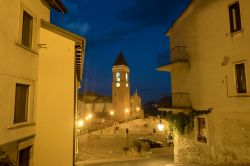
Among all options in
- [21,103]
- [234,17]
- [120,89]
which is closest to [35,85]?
[21,103]

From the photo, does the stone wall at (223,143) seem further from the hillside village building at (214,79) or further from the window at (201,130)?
the window at (201,130)

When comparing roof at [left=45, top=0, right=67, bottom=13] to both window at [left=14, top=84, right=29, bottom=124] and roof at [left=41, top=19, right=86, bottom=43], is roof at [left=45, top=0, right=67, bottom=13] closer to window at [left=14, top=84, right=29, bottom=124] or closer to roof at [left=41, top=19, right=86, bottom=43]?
roof at [left=41, top=19, right=86, bottom=43]

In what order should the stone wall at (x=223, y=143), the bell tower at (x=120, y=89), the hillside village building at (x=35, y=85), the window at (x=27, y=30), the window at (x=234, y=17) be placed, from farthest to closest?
1. the bell tower at (x=120, y=89)
2. the window at (x=234, y=17)
3. the stone wall at (x=223, y=143)
4. the window at (x=27, y=30)
5. the hillside village building at (x=35, y=85)

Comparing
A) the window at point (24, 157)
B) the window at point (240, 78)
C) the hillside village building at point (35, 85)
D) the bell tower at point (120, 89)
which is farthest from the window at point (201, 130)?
the bell tower at point (120, 89)

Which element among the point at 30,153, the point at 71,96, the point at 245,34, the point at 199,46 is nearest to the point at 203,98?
the point at 199,46

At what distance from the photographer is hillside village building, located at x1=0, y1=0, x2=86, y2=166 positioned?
7.06 m

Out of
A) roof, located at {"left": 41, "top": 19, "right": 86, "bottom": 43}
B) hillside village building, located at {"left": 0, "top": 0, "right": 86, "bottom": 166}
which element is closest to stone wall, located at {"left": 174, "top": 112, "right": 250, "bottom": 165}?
hillside village building, located at {"left": 0, "top": 0, "right": 86, "bottom": 166}

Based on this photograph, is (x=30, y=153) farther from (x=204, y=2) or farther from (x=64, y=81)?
(x=204, y=2)

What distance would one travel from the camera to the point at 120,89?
227 feet

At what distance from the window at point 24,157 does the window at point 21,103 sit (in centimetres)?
119

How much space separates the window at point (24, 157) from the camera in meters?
7.96

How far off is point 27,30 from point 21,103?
2.87m

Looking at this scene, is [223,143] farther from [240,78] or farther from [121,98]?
[121,98]

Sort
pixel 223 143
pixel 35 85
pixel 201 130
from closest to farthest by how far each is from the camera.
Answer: pixel 35 85, pixel 223 143, pixel 201 130
